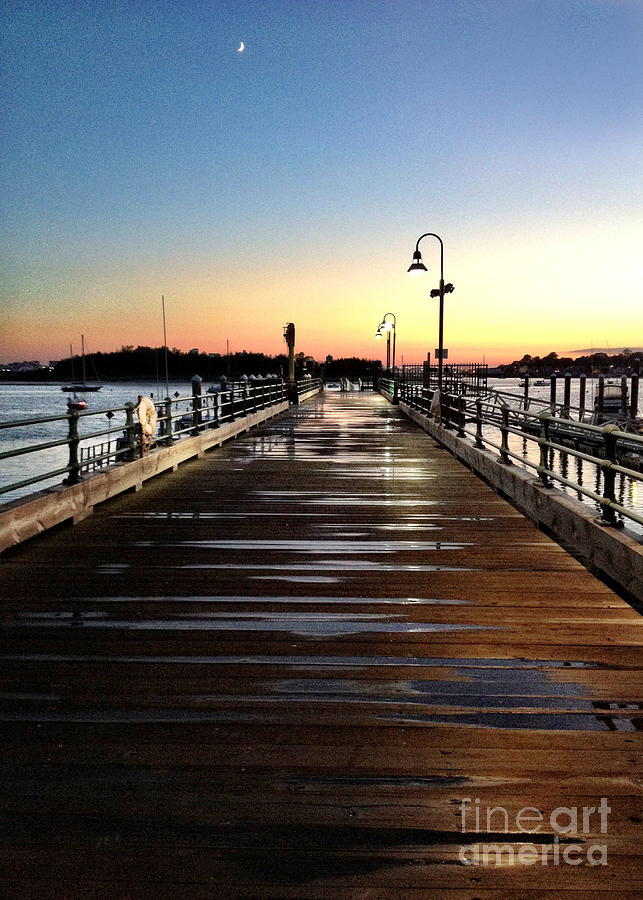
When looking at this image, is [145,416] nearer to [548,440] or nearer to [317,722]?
[548,440]

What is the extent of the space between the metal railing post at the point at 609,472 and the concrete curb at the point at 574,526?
11cm

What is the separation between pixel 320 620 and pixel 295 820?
237 centimetres

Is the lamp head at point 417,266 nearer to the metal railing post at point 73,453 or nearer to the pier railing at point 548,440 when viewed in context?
the pier railing at point 548,440

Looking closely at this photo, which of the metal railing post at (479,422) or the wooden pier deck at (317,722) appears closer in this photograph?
the wooden pier deck at (317,722)

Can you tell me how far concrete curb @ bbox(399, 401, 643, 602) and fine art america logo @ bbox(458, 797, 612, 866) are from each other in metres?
2.94

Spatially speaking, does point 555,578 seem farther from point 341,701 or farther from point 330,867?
point 330,867

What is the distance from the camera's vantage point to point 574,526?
23.7 feet

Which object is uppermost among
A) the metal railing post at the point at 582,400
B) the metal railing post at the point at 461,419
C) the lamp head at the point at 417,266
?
the lamp head at the point at 417,266

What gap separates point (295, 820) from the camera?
9.32ft

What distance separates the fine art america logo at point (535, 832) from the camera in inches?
105

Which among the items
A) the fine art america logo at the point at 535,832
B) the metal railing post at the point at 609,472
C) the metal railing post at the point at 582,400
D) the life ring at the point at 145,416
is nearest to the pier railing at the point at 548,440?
the metal railing post at the point at 609,472

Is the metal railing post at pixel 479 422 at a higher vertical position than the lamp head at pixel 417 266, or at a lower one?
lower

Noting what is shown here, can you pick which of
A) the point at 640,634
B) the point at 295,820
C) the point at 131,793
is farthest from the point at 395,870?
→ the point at 640,634

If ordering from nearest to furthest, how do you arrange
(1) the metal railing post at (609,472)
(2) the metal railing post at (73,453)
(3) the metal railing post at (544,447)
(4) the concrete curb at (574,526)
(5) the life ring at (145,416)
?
(4) the concrete curb at (574,526) < (1) the metal railing post at (609,472) < (3) the metal railing post at (544,447) < (2) the metal railing post at (73,453) < (5) the life ring at (145,416)
